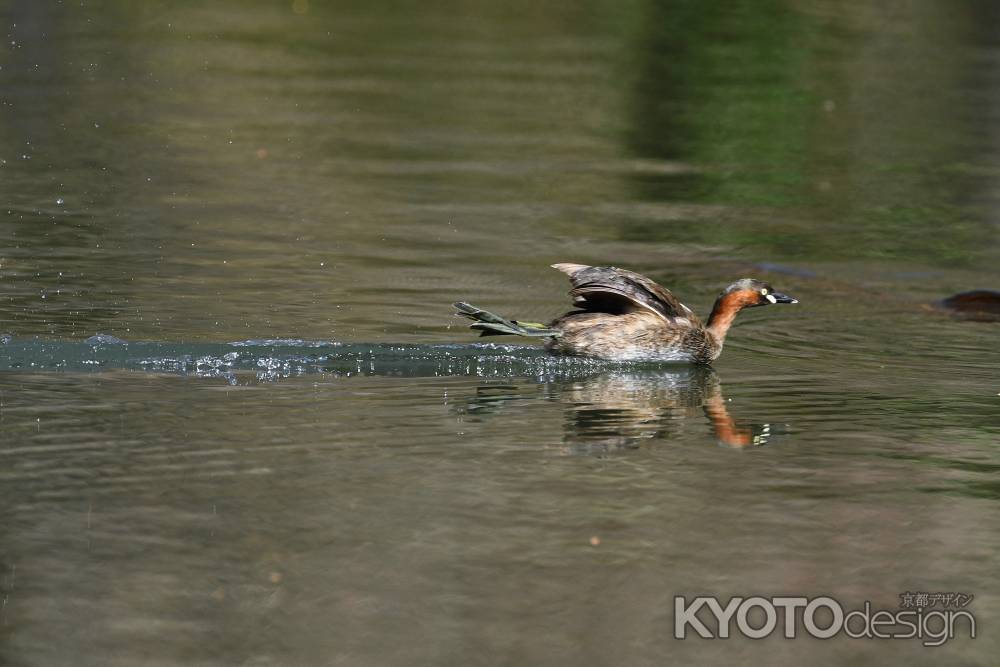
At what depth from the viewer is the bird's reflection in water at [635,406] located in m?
8.40

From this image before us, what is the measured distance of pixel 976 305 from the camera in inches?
463

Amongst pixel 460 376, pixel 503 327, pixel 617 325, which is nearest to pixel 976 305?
pixel 617 325

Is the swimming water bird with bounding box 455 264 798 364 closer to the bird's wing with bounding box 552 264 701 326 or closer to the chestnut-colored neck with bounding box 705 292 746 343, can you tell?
the bird's wing with bounding box 552 264 701 326

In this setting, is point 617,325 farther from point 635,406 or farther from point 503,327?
point 635,406

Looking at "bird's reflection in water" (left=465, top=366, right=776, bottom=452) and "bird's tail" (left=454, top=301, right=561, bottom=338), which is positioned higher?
"bird's tail" (left=454, top=301, right=561, bottom=338)

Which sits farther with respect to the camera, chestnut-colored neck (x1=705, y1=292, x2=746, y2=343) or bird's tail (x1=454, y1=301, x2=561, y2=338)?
chestnut-colored neck (x1=705, y1=292, x2=746, y2=343)

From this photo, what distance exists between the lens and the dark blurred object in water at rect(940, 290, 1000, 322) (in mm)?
11578

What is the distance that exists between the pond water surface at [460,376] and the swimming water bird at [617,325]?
15cm

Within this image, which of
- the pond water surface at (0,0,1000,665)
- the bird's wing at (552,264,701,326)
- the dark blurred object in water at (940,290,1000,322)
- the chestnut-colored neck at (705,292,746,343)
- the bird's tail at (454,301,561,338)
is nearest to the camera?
the pond water surface at (0,0,1000,665)

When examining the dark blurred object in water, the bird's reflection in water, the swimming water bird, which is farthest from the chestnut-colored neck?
the dark blurred object in water

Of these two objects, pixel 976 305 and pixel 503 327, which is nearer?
pixel 503 327

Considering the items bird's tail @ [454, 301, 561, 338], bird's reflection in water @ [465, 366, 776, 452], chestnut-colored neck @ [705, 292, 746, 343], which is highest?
chestnut-colored neck @ [705, 292, 746, 343]

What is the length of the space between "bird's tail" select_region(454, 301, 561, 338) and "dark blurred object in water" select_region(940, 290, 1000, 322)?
3178mm

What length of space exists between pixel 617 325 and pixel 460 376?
1053 millimetres
